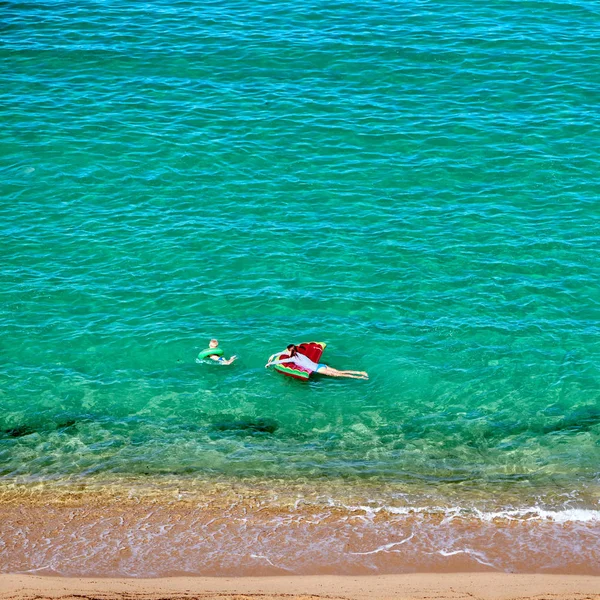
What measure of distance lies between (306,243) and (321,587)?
15.9 metres

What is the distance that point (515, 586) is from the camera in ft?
62.8

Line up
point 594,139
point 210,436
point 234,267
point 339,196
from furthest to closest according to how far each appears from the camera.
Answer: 1. point 594,139
2. point 339,196
3. point 234,267
4. point 210,436

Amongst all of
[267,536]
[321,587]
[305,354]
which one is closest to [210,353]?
[305,354]

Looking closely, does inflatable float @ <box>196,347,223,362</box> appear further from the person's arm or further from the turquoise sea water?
the person's arm

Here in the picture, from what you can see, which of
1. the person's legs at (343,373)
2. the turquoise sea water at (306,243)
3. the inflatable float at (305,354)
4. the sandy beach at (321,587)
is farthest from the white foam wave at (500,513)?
the person's legs at (343,373)

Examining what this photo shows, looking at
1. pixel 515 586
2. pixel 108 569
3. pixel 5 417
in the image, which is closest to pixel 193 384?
pixel 5 417

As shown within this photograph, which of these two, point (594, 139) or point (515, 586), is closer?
point (515, 586)

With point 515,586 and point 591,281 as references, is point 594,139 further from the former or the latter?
point 515,586

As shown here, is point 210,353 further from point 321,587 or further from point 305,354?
point 321,587

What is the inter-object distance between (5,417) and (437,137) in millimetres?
21588

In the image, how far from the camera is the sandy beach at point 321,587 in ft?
62.2

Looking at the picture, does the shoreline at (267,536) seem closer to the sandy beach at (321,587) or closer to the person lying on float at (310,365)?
the sandy beach at (321,587)

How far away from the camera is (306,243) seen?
3278cm

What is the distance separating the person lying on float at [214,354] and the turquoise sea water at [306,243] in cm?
42
